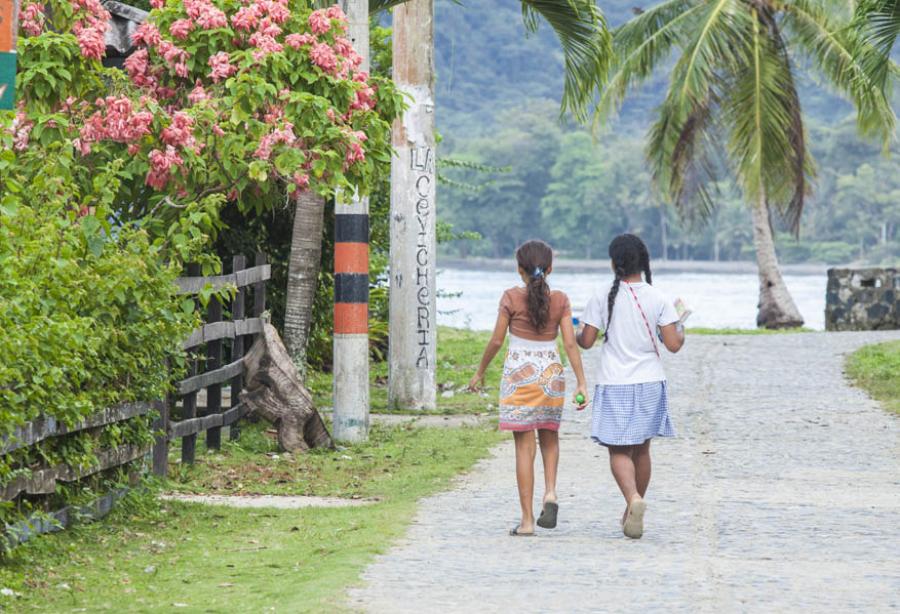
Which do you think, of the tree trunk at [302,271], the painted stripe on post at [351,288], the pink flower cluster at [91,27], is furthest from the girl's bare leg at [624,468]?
the tree trunk at [302,271]

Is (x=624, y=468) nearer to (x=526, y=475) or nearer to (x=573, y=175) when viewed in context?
(x=526, y=475)

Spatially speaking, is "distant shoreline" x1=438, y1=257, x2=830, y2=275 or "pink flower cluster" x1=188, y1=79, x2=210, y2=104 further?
"distant shoreline" x1=438, y1=257, x2=830, y2=275

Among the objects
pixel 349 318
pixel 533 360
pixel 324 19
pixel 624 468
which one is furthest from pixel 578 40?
pixel 624 468

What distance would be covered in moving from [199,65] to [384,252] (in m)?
8.40

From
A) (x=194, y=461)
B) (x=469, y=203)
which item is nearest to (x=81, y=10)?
(x=194, y=461)

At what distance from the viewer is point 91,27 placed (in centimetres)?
1088

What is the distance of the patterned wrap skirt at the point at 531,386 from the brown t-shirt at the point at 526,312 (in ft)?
0.12

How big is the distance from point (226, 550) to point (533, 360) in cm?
181

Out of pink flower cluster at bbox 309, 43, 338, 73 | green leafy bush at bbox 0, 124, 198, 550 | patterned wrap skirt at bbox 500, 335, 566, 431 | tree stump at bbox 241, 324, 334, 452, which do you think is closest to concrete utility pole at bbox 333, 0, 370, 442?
tree stump at bbox 241, 324, 334, 452

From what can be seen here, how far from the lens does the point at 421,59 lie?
1534 centimetres

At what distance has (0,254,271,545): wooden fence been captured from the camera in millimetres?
7238

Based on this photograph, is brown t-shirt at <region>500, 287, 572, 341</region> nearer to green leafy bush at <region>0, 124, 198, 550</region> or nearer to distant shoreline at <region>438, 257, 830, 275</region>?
green leafy bush at <region>0, 124, 198, 550</region>

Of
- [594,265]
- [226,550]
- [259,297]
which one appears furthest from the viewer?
[594,265]

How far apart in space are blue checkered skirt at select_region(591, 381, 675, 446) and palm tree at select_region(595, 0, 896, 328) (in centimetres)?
2047
